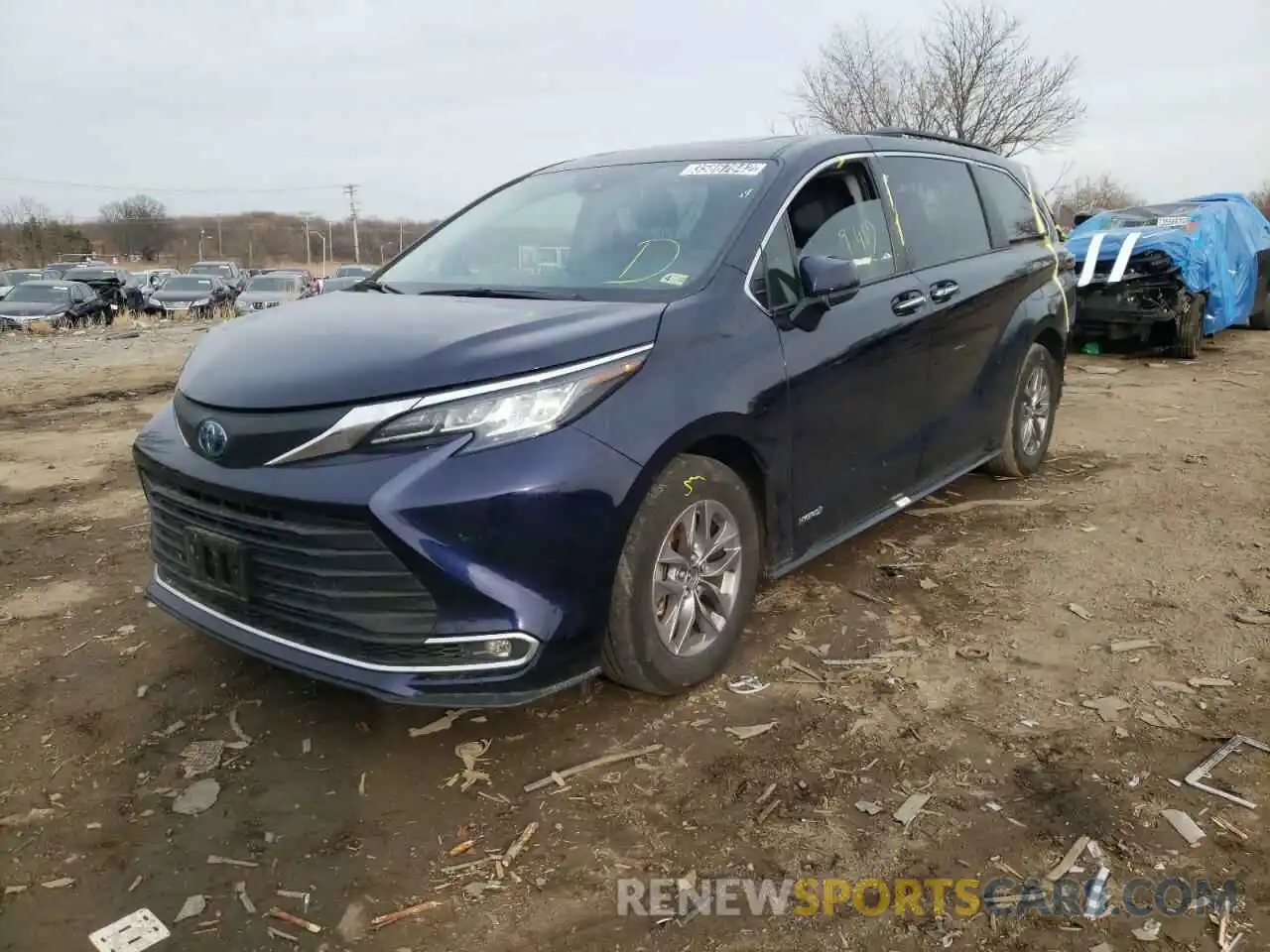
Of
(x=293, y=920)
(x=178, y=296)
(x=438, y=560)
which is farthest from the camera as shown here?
(x=178, y=296)

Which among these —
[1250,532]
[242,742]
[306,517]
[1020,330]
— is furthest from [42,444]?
[1250,532]

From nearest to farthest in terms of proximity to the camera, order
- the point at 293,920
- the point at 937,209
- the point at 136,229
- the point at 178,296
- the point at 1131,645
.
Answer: the point at 293,920 < the point at 1131,645 < the point at 937,209 < the point at 178,296 < the point at 136,229

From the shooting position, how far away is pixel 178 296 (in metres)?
25.1

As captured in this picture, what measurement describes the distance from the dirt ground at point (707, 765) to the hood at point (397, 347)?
1134mm

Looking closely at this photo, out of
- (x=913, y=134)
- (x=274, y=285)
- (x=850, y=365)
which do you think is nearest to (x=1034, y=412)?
(x=913, y=134)

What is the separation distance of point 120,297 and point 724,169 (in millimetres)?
27217

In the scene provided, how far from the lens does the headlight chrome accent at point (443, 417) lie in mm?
2545

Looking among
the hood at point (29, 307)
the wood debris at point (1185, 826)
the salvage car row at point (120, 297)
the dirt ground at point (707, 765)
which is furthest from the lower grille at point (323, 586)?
the hood at point (29, 307)

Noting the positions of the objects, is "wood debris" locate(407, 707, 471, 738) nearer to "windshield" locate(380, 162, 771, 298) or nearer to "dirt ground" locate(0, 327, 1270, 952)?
"dirt ground" locate(0, 327, 1270, 952)

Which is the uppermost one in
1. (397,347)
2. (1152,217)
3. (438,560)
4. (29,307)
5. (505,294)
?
(1152,217)

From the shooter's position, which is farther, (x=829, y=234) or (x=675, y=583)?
(x=829, y=234)

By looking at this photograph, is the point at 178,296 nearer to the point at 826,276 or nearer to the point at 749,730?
the point at 826,276

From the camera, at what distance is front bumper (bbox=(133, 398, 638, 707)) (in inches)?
97.6

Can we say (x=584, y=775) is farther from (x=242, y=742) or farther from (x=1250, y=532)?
(x=1250, y=532)
